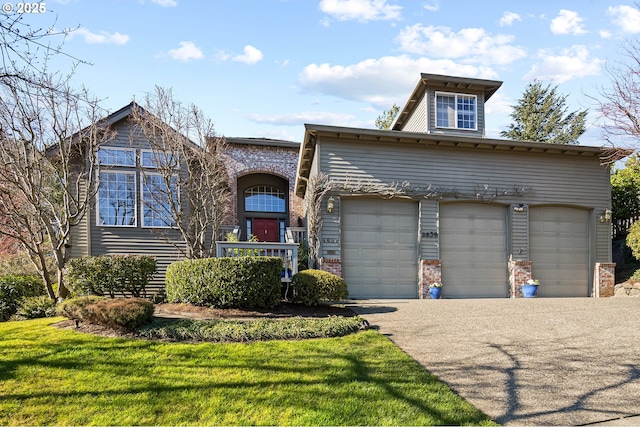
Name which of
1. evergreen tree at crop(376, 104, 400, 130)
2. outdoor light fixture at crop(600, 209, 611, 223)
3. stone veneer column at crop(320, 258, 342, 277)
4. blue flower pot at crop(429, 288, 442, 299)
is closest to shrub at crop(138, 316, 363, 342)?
stone veneer column at crop(320, 258, 342, 277)

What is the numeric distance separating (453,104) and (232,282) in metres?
11.3

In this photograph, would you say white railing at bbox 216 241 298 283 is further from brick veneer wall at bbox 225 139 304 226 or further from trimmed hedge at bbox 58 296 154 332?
brick veneer wall at bbox 225 139 304 226

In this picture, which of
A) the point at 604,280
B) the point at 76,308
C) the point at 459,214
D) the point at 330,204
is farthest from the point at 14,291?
the point at 604,280

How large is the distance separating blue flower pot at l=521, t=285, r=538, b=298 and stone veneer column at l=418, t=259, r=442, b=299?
271 centimetres

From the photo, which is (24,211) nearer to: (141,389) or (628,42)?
(141,389)

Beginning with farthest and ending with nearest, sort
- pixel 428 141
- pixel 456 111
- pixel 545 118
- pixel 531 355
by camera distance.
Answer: pixel 545 118 < pixel 456 111 < pixel 428 141 < pixel 531 355

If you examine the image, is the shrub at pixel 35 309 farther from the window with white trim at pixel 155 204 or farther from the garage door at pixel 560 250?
the garage door at pixel 560 250

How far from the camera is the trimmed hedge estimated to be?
19.8ft

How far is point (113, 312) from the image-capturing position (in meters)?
A: 6.04

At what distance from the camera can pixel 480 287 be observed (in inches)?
503

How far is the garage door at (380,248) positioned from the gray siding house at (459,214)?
1.2 inches

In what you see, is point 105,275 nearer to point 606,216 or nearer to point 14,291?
point 14,291

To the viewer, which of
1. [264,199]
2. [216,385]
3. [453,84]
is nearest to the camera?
[216,385]

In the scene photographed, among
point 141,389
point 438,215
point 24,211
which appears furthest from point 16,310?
point 438,215
